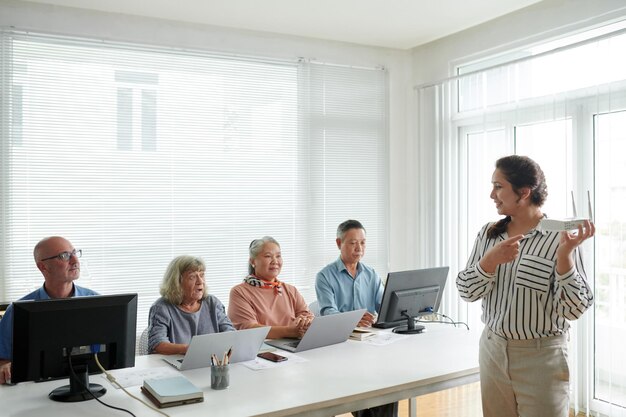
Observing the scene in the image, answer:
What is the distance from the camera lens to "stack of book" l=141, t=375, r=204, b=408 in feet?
7.11

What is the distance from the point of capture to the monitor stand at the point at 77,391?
2240 mm

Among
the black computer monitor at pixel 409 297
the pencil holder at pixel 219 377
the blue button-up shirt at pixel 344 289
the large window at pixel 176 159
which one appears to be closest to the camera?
the pencil holder at pixel 219 377

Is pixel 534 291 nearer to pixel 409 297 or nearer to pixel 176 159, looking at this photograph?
pixel 409 297

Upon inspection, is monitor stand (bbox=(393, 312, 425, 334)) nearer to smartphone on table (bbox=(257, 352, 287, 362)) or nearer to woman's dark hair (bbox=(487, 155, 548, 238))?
smartphone on table (bbox=(257, 352, 287, 362))

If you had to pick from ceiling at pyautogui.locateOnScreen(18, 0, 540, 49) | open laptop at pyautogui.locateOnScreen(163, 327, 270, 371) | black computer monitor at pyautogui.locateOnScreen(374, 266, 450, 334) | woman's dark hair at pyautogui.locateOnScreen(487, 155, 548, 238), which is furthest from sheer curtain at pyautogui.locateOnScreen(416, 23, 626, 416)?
open laptop at pyautogui.locateOnScreen(163, 327, 270, 371)

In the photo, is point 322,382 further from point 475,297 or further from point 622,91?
point 622,91

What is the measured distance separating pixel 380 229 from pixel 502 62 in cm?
171

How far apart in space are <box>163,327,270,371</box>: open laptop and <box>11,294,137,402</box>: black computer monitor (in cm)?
27

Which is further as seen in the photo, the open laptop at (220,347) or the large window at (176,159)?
the large window at (176,159)

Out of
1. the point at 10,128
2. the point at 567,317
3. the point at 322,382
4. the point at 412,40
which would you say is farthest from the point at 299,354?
the point at 412,40

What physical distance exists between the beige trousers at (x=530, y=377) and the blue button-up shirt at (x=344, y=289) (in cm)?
144

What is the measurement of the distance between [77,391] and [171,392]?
37 centimetres

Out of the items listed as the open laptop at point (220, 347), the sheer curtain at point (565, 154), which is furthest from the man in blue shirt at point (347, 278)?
the sheer curtain at point (565, 154)

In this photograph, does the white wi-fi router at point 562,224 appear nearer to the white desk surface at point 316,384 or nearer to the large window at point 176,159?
the white desk surface at point 316,384
